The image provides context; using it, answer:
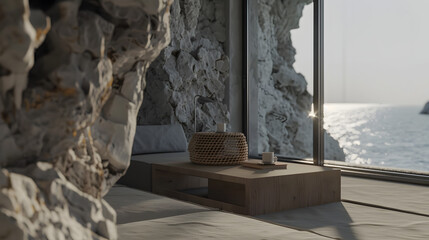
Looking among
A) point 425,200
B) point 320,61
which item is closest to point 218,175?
point 425,200

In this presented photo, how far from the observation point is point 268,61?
6.00 m

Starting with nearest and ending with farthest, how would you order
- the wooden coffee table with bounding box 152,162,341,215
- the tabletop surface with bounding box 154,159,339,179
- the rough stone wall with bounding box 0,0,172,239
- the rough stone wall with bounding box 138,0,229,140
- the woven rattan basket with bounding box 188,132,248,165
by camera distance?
the rough stone wall with bounding box 0,0,172,239
the wooden coffee table with bounding box 152,162,341,215
the tabletop surface with bounding box 154,159,339,179
the woven rattan basket with bounding box 188,132,248,165
the rough stone wall with bounding box 138,0,229,140

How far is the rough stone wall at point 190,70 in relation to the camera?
15.9 feet

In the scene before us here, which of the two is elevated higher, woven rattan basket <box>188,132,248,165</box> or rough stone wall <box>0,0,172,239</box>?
rough stone wall <box>0,0,172,239</box>

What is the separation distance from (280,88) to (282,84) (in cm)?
7

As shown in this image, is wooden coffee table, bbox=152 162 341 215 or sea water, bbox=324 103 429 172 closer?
wooden coffee table, bbox=152 162 341 215

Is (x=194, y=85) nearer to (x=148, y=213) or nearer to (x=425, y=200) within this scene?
(x=425, y=200)

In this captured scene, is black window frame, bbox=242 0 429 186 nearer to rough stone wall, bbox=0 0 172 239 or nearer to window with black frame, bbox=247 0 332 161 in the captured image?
window with black frame, bbox=247 0 332 161

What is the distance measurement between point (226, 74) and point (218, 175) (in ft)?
9.96

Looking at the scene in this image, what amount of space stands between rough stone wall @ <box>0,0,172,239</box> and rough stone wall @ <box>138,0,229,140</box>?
13.0 ft

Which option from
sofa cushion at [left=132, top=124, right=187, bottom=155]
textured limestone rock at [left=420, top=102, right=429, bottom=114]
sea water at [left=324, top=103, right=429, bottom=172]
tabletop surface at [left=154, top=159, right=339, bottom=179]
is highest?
textured limestone rock at [left=420, top=102, right=429, bottom=114]

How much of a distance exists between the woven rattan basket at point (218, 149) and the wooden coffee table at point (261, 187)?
0.28 ft

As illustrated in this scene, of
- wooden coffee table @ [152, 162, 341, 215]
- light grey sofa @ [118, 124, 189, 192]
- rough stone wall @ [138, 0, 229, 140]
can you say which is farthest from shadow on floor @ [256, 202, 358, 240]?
rough stone wall @ [138, 0, 229, 140]

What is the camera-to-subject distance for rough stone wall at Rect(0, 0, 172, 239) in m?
0.61
